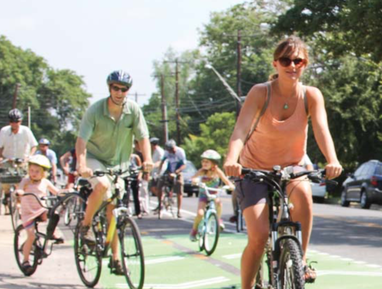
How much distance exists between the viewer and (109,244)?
8828mm

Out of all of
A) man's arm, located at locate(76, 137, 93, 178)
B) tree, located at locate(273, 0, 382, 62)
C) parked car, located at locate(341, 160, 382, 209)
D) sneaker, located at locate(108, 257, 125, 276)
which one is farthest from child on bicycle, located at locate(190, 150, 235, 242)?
parked car, located at locate(341, 160, 382, 209)

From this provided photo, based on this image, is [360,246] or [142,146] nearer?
[142,146]

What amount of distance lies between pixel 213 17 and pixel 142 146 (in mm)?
74107

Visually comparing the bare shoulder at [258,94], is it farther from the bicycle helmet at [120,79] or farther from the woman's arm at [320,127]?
the bicycle helmet at [120,79]

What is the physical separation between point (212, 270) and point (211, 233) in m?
1.93

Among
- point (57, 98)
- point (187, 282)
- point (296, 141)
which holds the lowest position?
point (187, 282)

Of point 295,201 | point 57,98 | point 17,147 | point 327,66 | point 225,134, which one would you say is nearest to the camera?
point 295,201

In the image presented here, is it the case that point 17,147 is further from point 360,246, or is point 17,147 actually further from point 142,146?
point 142,146

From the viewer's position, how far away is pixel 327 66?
166 ft

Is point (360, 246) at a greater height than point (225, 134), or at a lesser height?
lesser

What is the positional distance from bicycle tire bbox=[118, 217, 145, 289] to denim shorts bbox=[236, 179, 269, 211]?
211 centimetres

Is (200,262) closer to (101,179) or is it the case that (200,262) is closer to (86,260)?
(86,260)

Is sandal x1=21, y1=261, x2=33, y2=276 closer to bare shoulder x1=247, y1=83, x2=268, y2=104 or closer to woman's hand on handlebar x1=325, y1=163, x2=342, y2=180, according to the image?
bare shoulder x1=247, y1=83, x2=268, y2=104

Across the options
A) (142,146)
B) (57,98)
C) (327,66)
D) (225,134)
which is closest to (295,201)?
(142,146)
